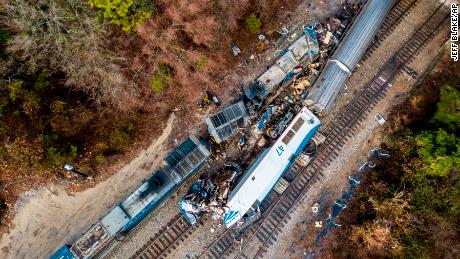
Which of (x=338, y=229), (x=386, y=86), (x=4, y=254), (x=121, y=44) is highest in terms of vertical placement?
(x=121, y=44)

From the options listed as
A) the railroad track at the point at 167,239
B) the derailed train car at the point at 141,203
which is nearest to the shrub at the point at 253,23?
the derailed train car at the point at 141,203

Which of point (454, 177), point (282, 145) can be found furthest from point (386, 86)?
point (282, 145)

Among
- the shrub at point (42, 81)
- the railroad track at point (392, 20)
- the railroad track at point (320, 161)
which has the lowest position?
the railroad track at point (320, 161)

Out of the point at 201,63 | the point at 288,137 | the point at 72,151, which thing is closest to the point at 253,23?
the point at 201,63

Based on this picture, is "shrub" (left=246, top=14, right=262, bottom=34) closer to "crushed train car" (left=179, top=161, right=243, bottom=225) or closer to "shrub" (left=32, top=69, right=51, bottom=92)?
"crushed train car" (left=179, top=161, right=243, bottom=225)

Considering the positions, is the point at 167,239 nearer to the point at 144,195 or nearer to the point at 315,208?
the point at 144,195

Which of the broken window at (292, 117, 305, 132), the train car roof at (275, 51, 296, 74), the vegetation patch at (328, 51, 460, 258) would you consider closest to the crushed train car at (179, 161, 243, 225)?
the broken window at (292, 117, 305, 132)

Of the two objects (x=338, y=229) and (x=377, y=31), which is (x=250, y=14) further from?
(x=338, y=229)

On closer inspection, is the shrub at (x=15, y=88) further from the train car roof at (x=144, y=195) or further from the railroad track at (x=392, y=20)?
the railroad track at (x=392, y=20)
